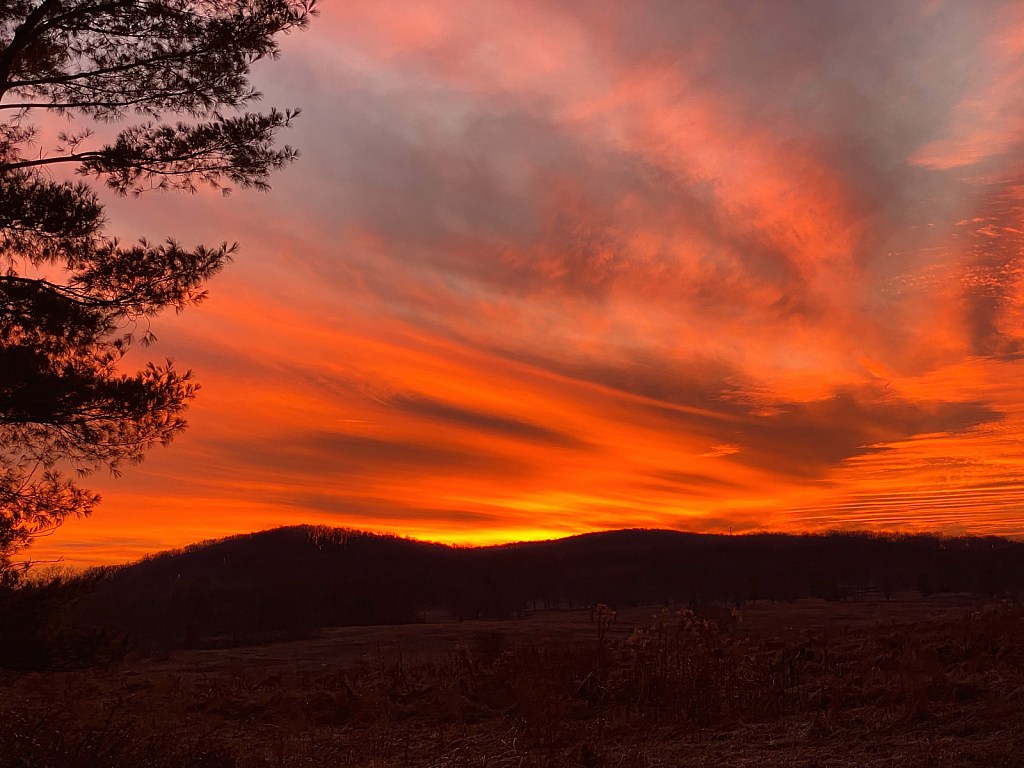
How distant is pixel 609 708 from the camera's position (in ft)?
30.3

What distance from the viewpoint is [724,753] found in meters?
6.89

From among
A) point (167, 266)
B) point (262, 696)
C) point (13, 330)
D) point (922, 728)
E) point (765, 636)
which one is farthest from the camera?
point (765, 636)

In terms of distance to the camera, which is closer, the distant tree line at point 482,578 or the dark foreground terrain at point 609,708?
the dark foreground terrain at point 609,708

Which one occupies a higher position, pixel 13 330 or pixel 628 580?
pixel 13 330

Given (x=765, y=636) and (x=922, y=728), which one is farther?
(x=765, y=636)

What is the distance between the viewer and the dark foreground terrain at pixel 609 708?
6867 mm

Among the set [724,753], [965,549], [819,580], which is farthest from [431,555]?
[724,753]

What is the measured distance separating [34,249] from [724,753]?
10.5 m

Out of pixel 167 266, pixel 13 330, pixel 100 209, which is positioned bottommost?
pixel 13 330

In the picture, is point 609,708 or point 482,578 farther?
point 482,578

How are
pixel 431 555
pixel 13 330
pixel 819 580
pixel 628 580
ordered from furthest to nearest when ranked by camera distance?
1. pixel 431 555
2. pixel 628 580
3. pixel 819 580
4. pixel 13 330

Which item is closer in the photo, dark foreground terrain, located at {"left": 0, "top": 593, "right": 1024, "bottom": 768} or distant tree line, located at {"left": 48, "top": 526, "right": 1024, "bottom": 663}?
dark foreground terrain, located at {"left": 0, "top": 593, "right": 1024, "bottom": 768}

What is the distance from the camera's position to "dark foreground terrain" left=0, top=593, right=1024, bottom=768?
270 inches

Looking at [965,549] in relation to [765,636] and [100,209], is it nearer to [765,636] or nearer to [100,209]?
[765,636]
